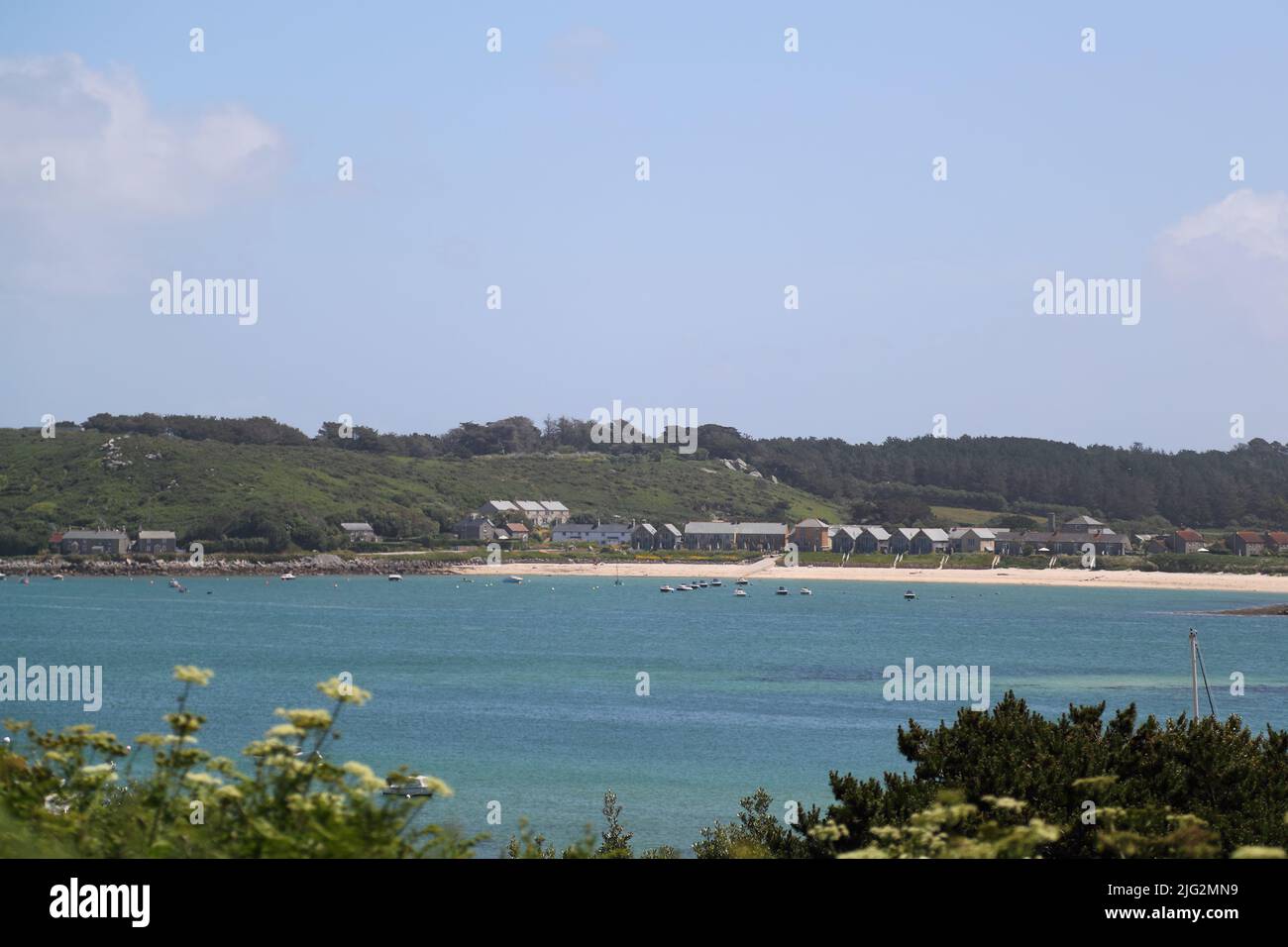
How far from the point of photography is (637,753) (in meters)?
44.6

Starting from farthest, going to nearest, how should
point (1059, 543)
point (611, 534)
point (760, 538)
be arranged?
point (760, 538), point (611, 534), point (1059, 543)

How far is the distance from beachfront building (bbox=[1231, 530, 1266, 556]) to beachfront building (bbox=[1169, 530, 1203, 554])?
3.92 meters

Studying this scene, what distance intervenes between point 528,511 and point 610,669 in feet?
377

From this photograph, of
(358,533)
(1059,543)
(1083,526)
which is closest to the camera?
(358,533)

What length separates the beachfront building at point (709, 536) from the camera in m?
178

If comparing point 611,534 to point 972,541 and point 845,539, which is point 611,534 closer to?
point 845,539

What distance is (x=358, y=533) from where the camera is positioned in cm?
16512

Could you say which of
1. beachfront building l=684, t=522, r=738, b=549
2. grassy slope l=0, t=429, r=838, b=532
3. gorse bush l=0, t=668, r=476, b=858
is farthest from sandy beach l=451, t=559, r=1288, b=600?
gorse bush l=0, t=668, r=476, b=858

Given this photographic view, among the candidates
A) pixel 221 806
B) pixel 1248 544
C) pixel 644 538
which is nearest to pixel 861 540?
pixel 644 538

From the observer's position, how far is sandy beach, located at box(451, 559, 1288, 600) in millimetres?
142500

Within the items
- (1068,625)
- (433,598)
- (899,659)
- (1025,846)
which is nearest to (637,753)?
(899,659)
